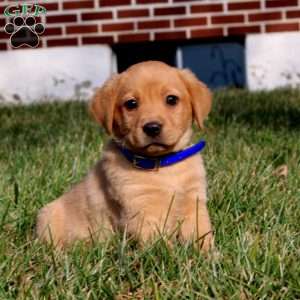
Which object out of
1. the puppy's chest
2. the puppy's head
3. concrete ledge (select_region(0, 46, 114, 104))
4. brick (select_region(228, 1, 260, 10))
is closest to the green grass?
the puppy's chest

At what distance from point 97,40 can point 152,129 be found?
5610 millimetres

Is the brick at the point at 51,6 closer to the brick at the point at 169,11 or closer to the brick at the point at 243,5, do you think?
the brick at the point at 169,11

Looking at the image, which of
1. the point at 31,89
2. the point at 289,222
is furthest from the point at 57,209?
the point at 31,89

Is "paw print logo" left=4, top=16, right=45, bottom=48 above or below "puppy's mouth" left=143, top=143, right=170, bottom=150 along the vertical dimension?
above

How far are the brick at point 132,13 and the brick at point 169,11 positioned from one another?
0.41 ft

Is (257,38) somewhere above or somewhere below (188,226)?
above

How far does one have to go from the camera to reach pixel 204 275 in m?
2.77

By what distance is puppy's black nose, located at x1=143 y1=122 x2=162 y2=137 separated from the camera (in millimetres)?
3318

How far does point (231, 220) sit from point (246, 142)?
202 cm

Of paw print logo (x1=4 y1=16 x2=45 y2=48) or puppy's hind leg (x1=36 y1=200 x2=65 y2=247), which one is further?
paw print logo (x1=4 y1=16 x2=45 y2=48)

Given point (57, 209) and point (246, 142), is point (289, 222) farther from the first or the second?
point (246, 142)

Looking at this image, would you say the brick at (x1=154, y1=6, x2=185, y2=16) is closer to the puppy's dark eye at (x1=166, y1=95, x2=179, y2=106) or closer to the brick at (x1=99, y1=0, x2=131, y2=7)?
the brick at (x1=99, y1=0, x2=131, y2=7)

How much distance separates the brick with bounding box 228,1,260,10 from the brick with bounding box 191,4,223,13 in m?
0.13

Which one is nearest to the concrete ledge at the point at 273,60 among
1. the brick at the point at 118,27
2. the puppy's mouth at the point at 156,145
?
the brick at the point at 118,27
